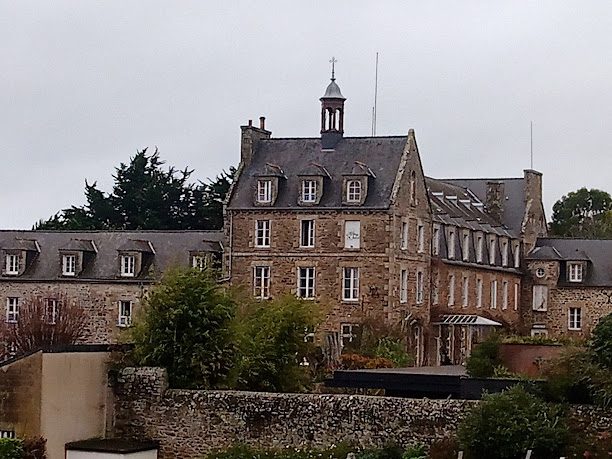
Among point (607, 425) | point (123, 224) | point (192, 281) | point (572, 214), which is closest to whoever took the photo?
point (607, 425)

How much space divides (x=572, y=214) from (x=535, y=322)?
37.2 m

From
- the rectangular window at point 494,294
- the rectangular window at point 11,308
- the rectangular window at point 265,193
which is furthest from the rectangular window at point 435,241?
the rectangular window at point 11,308

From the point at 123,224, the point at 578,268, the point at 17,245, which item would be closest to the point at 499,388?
the point at 17,245

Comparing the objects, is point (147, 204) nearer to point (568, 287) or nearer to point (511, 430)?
point (568, 287)

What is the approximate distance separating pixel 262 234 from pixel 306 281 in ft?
8.13

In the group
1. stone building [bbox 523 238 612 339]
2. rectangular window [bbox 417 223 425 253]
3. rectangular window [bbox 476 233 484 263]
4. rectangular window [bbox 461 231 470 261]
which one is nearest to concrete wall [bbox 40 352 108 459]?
rectangular window [bbox 417 223 425 253]

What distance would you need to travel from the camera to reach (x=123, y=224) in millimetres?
69312

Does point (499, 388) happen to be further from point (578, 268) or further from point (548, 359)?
point (578, 268)

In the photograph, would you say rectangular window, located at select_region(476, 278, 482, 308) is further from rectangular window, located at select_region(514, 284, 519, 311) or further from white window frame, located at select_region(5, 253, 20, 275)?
white window frame, located at select_region(5, 253, 20, 275)

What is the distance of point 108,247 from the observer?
176 feet

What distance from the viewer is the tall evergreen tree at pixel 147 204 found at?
6919 cm

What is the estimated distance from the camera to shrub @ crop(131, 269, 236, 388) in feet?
94.2

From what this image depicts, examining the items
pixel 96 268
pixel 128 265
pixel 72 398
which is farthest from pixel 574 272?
pixel 72 398

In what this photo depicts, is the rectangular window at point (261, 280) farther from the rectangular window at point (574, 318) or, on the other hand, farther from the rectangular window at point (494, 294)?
the rectangular window at point (574, 318)
